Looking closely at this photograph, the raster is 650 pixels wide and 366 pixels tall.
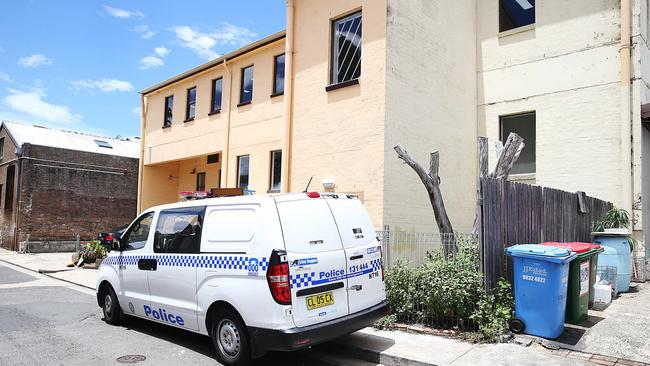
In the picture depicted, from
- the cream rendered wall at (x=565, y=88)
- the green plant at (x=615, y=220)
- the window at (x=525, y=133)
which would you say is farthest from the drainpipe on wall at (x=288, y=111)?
the green plant at (x=615, y=220)

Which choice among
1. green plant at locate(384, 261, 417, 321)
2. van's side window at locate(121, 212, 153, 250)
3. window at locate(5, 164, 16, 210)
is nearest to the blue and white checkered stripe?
van's side window at locate(121, 212, 153, 250)

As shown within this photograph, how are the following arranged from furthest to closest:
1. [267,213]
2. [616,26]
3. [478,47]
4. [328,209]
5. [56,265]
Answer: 1. [56,265]
2. [478,47]
3. [616,26]
4. [328,209]
5. [267,213]

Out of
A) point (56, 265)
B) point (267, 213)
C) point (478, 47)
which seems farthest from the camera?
point (56, 265)

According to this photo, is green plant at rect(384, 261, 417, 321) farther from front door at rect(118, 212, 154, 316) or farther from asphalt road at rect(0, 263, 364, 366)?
front door at rect(118, 212, 154, 316)

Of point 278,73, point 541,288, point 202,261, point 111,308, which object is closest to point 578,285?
point 541,288

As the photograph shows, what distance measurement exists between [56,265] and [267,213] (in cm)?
1472

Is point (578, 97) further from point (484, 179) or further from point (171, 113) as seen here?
point (171, 113)

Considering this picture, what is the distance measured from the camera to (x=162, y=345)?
21.4 feet

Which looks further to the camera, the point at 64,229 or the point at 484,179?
the point at 64,229

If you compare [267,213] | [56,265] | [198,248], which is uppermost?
[267,213]

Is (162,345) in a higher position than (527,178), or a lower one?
lower

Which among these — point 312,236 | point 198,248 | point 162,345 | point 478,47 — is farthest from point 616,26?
point 162,345

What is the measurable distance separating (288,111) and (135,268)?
613cm

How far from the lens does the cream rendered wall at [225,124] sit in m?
13.9
